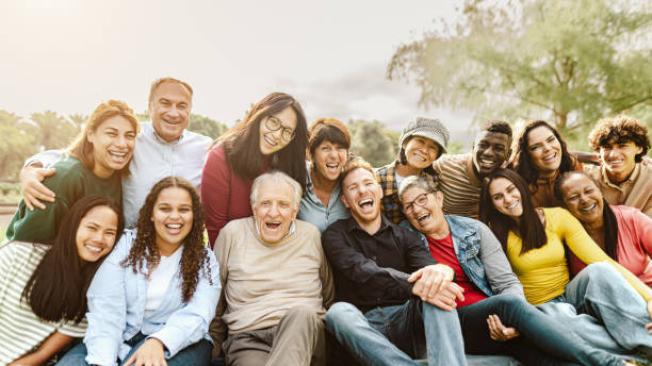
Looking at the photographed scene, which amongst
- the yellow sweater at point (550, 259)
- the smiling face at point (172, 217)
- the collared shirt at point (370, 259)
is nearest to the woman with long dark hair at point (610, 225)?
the yellow sweater at point (550, 259)

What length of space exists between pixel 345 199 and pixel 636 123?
323 cm

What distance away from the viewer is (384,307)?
363 cm

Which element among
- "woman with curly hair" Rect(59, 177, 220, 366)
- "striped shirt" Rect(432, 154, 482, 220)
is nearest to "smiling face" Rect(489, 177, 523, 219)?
"striped shirt" Rect(432, 154, 482, 220)

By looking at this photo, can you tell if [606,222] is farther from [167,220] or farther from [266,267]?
[167,220]

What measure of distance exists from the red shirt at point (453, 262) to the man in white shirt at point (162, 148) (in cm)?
241

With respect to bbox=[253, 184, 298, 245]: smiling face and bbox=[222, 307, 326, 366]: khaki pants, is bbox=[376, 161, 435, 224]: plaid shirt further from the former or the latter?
bbox=[222, 307, 326, 366]: khaki pants

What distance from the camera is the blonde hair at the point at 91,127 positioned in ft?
12.5

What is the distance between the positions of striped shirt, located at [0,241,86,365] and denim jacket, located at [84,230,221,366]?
1.03 feet

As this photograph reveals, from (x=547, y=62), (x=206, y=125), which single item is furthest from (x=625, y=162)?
(x=206, y=125)

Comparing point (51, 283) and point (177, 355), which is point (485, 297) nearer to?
point (177, 355)

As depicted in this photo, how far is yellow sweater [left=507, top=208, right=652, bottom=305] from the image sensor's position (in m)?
4.07

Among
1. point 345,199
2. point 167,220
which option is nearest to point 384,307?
point 345,199

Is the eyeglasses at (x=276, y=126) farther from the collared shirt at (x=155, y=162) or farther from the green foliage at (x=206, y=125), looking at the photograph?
the green foliage at (x=206, y=125)

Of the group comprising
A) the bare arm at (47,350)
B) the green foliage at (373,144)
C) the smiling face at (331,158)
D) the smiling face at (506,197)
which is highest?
the green foliage at (373,144)
